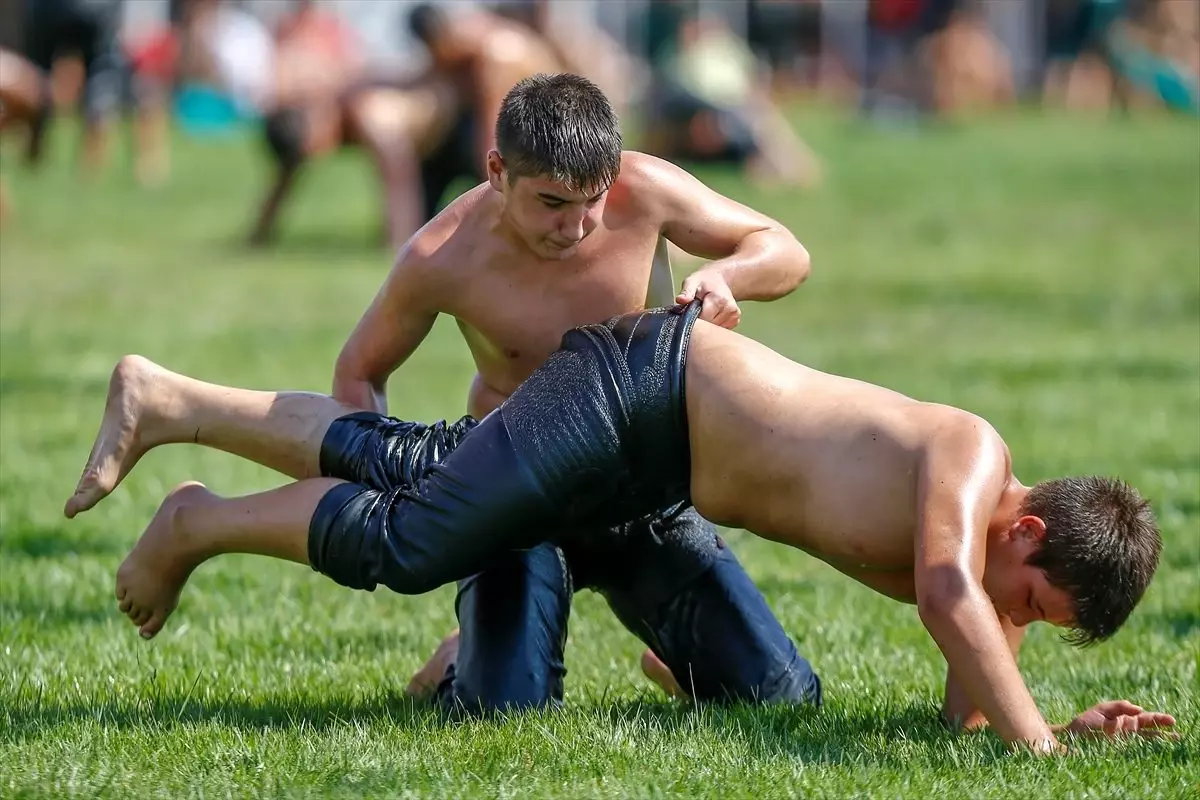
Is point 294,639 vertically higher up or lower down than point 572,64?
lower down

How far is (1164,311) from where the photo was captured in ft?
40.4

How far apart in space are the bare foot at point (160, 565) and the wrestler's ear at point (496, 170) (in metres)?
0.94

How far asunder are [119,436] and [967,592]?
196 cm

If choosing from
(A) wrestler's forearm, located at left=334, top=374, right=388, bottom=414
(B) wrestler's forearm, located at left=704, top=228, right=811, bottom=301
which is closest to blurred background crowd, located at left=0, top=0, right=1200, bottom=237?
(A) wrestler's forearm, located at left=334, top=374, right=388, bottom=414

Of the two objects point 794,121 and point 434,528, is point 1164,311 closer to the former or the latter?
point 434,528

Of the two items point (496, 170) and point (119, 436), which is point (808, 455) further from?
point (119, 436)

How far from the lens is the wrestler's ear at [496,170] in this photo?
3945 millimetres

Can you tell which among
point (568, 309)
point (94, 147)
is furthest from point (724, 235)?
point (94, 147)

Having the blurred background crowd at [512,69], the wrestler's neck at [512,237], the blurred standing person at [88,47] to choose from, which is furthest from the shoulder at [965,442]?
the blurred standing person at [88,47]

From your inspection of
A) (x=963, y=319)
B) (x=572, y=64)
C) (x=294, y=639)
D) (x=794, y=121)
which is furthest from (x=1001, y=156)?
(x=294, y=639)

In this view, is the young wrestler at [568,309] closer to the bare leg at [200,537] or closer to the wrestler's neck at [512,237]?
the wrestler's neck at [512,237]

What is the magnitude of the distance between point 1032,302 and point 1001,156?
8.03 m

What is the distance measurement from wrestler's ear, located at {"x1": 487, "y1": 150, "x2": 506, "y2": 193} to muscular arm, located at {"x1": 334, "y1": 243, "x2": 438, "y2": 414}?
24cm

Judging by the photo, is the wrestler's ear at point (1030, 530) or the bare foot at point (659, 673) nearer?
the wrestler's ear at point (1030, 530)
